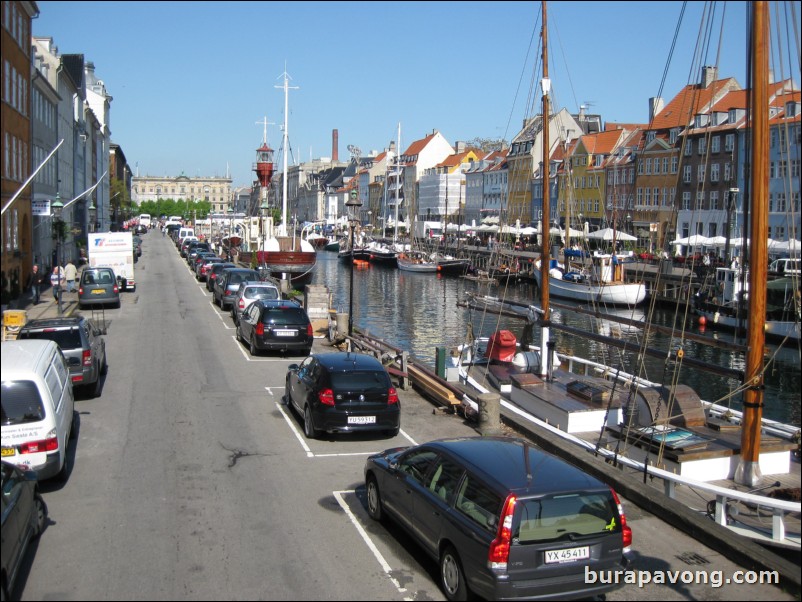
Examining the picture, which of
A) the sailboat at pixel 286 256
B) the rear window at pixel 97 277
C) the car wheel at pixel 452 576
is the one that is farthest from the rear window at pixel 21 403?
the sailboat at pixel 286 256

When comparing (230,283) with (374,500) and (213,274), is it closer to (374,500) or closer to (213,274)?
(213,274)

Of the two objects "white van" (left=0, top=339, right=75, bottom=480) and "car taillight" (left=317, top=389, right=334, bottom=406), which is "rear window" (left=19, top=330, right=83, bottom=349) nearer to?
"white van" (left=0, top=339, right=75, bottom=480)

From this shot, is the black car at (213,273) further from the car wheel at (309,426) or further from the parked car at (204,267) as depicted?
the car wheel at (309,426)

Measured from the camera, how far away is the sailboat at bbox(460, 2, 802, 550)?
10.4m

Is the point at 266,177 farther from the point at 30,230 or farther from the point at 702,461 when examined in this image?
the point at 702,461

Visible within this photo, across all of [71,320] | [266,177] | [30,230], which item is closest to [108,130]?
[266,177]

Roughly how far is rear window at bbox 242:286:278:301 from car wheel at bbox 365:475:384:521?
19296 millimetres

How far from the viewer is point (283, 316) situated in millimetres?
22234

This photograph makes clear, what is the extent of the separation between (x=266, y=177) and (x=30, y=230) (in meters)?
36.0

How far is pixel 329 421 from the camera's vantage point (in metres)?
13.5

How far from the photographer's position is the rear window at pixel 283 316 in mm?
22109

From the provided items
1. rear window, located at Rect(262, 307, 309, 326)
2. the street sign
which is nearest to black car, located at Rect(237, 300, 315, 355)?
rear window, located at Rect(262, 307, 309, 326)

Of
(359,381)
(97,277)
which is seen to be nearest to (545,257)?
(359,381)

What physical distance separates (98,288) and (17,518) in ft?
88.2
